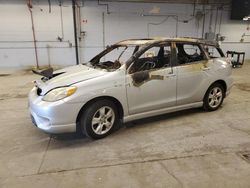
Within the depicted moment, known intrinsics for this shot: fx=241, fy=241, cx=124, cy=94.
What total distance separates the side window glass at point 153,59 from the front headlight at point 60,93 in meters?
0.88

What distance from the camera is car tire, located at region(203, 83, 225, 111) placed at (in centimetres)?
419

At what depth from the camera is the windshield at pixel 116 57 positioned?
3.44 meters

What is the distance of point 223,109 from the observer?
4461 millimetres

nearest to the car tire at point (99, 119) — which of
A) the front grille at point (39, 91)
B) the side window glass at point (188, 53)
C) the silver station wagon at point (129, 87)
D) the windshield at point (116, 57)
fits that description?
the silver station wagon at point (129, 87)

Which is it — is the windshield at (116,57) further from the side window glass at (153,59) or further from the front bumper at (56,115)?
the front bumper at (56,115)

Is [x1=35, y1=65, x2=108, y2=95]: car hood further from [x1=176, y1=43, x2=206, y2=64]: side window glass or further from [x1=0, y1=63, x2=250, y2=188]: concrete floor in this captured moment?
[x1=176, y1=43, x2=206, y2=64]: side window glass

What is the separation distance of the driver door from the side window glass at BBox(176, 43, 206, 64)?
20 cm

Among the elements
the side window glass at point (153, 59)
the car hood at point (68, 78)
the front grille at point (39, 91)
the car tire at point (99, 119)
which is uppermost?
the side window glass at point (153, 59)

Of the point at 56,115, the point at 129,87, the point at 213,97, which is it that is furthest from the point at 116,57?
the point at 213,97

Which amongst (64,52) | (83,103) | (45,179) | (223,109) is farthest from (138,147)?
(64,52)

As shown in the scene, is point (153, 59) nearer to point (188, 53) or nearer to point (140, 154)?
point (188, 53)

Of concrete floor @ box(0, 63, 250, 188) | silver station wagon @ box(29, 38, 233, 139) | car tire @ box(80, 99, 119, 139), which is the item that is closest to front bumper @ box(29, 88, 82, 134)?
silver station wagon @ box(29, 38, 233, 139)

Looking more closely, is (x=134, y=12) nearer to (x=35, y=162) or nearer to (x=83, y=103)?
(x=83, y=103)

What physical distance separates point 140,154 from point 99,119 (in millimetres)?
727
